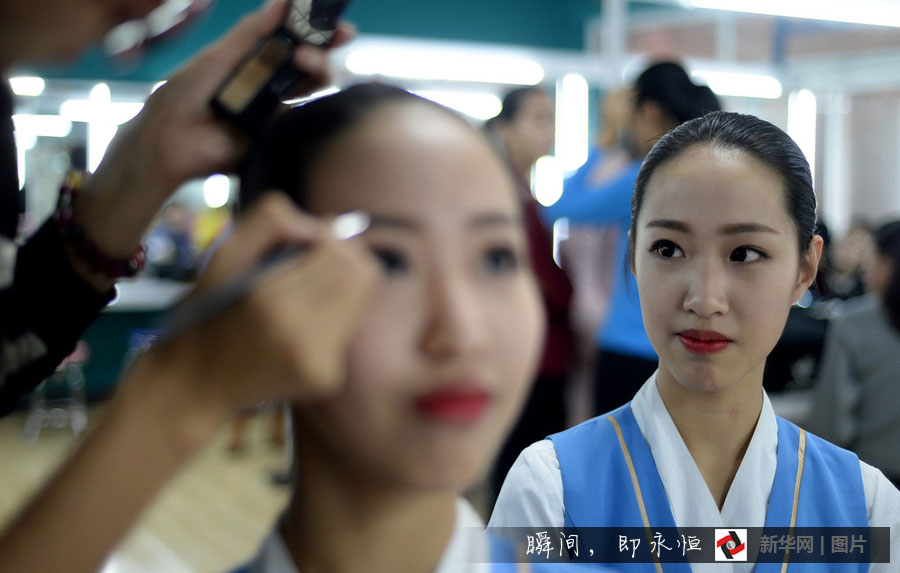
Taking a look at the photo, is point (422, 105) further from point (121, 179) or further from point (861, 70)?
point (861, 70)

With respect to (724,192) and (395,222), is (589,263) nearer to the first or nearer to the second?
(724,192)

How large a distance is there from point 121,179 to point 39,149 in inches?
169

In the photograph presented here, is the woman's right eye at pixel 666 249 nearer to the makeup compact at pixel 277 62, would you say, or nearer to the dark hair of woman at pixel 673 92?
the dark hair of woman at pixel 673 92

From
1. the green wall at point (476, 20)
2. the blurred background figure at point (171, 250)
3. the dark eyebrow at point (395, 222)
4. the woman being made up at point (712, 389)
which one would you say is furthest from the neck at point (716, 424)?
the green wall at point (476, 20)

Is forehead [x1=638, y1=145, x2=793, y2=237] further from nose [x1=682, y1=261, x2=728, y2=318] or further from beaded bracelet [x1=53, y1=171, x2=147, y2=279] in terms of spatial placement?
beaded bracelet [x1=53, y1=171, x2=147, y2=279]

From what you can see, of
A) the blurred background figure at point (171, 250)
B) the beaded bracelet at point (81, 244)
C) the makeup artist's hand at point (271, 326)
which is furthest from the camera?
the blurred background figure at point (171, 250)

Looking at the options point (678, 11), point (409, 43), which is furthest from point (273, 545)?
point (678, 11)

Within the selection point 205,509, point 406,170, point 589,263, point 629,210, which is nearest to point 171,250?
point 205,509

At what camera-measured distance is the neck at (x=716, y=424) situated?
2.03 ft

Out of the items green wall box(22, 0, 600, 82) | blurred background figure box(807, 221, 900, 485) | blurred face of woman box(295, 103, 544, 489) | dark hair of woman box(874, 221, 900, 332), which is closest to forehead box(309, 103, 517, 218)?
blurred face of woman box(295, 103, 544, 489)

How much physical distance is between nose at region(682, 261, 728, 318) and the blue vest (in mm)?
124

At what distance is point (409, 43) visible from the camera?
5.48 m

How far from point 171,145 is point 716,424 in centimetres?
42

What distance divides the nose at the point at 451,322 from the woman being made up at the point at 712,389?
0.82 feet
